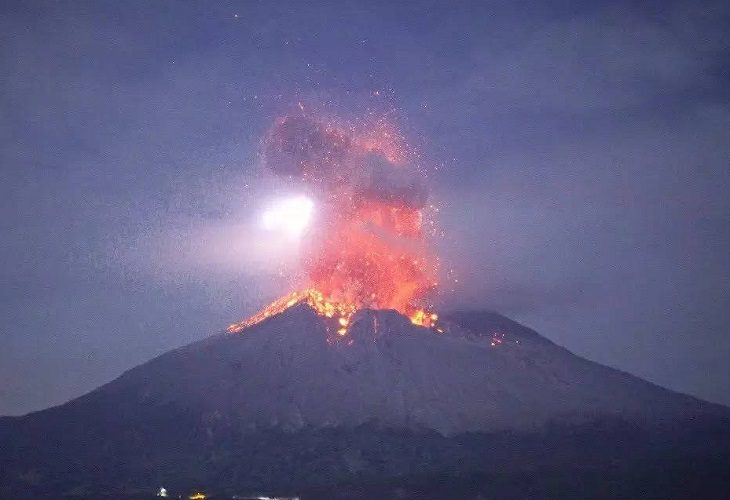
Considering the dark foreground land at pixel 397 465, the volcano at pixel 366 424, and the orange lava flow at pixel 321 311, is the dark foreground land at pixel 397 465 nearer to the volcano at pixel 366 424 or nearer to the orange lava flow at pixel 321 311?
the volcano at pixel 366 424

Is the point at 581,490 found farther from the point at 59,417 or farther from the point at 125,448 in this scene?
the point at 59,417

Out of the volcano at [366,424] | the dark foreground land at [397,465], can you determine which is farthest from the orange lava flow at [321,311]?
the dark foreground land at [397,465]

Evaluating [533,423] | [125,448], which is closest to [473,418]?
[533,423]

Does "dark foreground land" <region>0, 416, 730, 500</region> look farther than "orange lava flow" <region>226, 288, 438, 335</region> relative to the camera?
No

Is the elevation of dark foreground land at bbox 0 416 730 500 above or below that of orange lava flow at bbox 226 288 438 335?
below

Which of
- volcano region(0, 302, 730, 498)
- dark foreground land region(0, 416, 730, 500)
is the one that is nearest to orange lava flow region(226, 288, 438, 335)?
volcano region(0, 302, 730, 498)

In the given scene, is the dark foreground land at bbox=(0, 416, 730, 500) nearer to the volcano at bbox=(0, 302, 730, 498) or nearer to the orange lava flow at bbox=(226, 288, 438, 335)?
the volcano at bbox=(0, 302, 730, 498)

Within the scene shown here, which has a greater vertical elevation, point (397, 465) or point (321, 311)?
point (321, 311)

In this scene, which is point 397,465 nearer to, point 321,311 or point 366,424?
point 366,424

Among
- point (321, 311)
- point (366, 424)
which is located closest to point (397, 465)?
point (366, 424)
